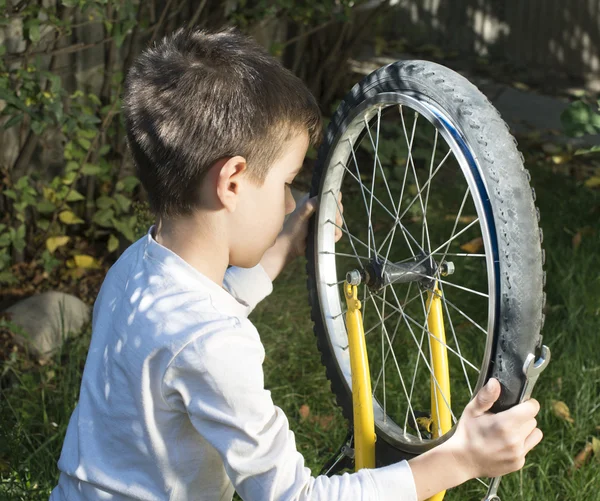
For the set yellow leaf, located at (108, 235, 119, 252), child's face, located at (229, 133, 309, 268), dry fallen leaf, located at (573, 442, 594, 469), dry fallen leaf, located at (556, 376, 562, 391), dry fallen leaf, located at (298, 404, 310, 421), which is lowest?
dry fallen leaf, located at (298, 404, 310, 421)

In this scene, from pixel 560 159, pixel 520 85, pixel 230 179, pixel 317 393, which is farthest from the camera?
pixel 520 85

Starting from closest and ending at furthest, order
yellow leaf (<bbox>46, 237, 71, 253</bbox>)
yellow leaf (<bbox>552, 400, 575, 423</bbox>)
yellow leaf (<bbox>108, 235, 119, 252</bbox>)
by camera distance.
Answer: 1. yellow leaf (<bbox>552, 400, 575, 423</bbox>)
2. yellow leaf (<bbox>46, 237, 71, 253</bbox>)
3. yellow leaf (<bbox>108, 235, 119, 252</bbox>)

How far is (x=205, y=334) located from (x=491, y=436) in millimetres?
526

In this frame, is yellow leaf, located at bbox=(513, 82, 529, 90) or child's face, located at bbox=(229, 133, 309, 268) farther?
yellow leaf, located at bbox=(513, 82, 529, 90)

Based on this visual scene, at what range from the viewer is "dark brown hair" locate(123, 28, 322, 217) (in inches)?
63.4

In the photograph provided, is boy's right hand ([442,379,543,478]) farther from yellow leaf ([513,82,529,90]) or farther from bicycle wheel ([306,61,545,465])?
yellow leaf ([513,82,529,90])

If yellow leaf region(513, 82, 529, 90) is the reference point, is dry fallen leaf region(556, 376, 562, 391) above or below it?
above

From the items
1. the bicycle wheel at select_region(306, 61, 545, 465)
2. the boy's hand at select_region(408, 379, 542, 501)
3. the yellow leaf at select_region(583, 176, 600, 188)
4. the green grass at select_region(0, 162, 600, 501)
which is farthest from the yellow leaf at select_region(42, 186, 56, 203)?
the yellow leaf at select_region(583, 176, 600, 188)

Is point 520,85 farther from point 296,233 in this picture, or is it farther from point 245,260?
point 245,260

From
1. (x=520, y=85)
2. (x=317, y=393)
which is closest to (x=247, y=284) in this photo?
(x=317, y=393)

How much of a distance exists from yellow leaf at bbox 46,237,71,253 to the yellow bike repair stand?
1902 mm

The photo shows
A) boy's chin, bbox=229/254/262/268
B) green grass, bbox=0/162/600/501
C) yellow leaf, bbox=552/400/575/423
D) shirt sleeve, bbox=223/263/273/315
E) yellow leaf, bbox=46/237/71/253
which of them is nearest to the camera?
boy's chin, bbox=229/254/262/268

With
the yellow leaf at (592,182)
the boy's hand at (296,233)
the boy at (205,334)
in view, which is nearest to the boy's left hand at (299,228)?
the boy's hand at (296,233)

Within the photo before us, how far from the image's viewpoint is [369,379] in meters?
1.89
